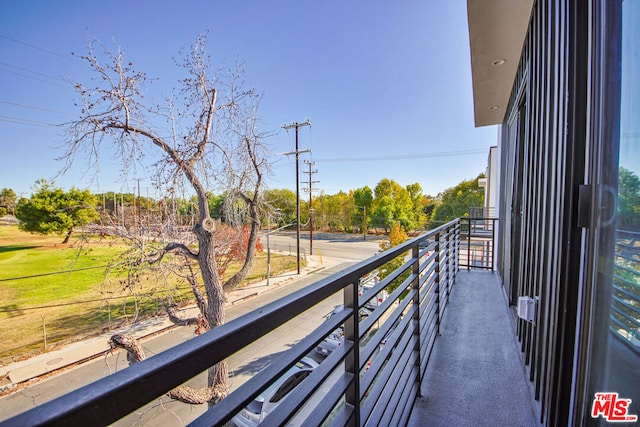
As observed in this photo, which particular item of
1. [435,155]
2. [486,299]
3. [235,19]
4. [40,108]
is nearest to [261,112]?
[235,19]

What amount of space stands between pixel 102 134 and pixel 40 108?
480cm

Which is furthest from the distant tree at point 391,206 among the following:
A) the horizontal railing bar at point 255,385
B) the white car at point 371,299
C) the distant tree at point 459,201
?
the horizontal railing bar at point 255,385

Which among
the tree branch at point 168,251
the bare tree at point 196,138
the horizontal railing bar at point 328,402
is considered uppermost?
the bare tree at point 196,138

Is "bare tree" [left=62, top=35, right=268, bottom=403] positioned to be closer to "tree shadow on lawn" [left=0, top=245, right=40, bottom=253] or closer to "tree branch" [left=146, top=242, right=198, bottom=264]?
"tree branch" [left=146, top=242, right=198, bottom=264]

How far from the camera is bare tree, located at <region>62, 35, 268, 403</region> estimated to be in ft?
13.1

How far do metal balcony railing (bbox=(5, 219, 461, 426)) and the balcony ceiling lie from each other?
6.84ft

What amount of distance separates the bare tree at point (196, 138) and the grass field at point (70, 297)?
3.27 ft

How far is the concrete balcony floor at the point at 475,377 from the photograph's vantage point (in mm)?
1523

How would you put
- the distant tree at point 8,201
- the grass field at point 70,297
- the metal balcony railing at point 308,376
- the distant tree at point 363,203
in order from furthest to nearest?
the distant tree at point 363,203, the distant tree at point 8,201, the grass field at point 70,297, the metal balcony railing at point 308,376

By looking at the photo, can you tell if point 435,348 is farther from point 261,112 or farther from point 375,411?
point 261,112

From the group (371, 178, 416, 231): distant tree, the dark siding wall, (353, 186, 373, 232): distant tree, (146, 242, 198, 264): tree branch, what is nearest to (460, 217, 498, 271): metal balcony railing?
the dark siding wall

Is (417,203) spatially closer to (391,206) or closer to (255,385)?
(391,206)

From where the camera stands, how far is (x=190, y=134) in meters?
4.71

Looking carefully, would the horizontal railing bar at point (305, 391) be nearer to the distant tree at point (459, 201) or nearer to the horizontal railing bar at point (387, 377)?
the horizontal railing bar at point (387, 377)
